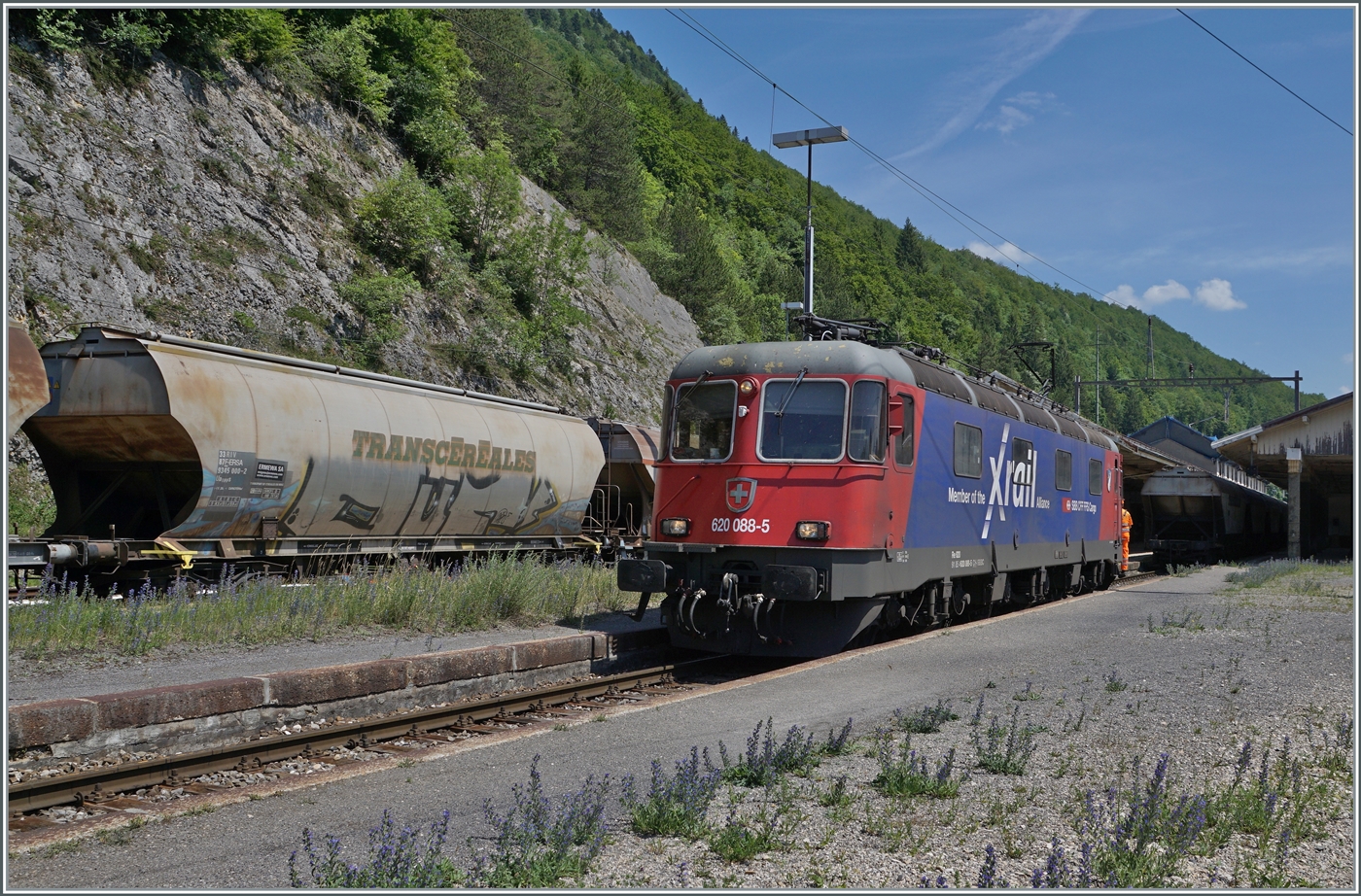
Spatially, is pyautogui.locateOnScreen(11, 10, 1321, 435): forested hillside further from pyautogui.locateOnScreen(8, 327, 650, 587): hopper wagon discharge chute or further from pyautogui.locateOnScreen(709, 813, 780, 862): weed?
pyautogui.locateOnScreen(709, 813, 780, 862): weed

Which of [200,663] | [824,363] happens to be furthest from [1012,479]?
[200,663]

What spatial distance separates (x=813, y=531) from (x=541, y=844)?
6.10 meters

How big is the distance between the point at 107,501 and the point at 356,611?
4.87m

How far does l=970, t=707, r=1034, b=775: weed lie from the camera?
20.8ft

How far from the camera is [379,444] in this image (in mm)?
14977

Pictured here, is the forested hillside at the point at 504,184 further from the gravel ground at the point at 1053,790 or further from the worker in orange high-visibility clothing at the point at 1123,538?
the gravel ground at the point at 1053,790

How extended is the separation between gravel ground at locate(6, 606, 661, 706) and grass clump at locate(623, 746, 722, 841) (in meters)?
4.33

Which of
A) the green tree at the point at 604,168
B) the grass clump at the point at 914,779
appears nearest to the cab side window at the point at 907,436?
the grass clump at the point at 914,779

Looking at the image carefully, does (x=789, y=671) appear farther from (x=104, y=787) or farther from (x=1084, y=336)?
(x=1084, y=336)

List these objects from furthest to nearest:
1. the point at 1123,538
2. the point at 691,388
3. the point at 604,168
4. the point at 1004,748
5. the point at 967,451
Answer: the point at 604,168 → the point at 1123,538 → the point at 967,451 → the point at 691,388 → the point at 1004,748

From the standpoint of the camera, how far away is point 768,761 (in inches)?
246

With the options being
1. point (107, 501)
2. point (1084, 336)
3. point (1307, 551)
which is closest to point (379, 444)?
point (107, 501)

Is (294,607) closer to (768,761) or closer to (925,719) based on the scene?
(768,761)

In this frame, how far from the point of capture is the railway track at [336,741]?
578 cm
